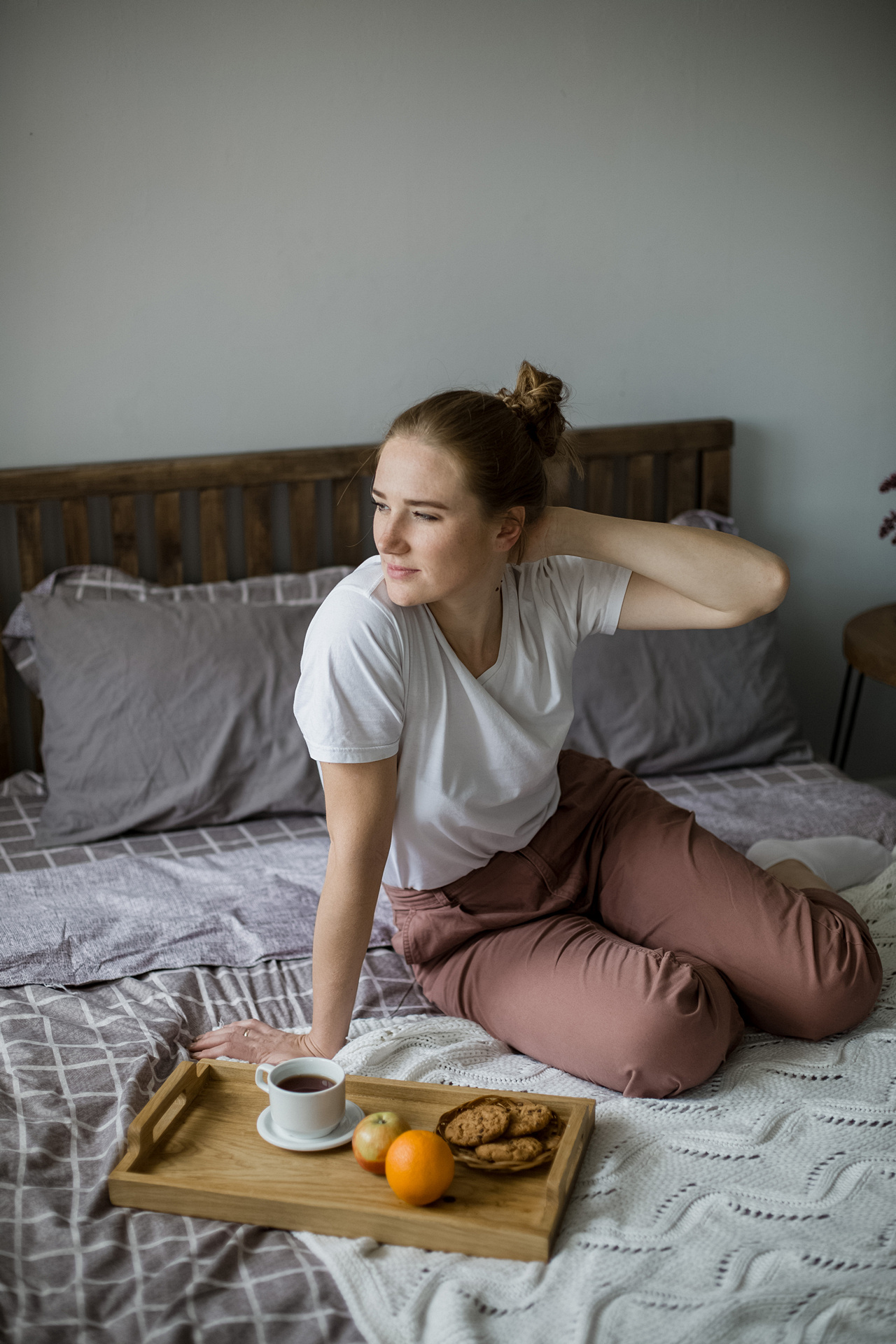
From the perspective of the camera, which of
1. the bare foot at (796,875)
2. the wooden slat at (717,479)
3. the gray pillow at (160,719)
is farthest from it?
the wooden slat at (717,479)

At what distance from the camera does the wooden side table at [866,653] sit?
7.72 feet

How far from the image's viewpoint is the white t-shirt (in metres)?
1.38

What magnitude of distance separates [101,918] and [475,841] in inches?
23.7

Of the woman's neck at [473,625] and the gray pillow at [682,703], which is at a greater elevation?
the woman's neck at [473,625]

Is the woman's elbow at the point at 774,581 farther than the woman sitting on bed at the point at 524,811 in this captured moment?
Yes

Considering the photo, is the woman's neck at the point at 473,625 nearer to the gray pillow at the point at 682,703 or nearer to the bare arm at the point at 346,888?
the bare arm at the point at 346,888

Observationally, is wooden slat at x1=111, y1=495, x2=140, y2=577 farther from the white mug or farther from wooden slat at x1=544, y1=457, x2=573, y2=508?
the white mug

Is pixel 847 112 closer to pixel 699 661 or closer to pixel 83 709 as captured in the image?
pixel 699 661

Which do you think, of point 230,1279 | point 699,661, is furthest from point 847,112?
point 230,1279

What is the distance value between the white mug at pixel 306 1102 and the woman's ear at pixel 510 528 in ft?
2.10

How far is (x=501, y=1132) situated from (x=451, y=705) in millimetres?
512

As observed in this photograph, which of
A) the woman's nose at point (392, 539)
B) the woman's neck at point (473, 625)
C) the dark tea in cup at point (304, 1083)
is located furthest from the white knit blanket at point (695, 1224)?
the woman's nose at point (392, 539)

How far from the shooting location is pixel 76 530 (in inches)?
89.7

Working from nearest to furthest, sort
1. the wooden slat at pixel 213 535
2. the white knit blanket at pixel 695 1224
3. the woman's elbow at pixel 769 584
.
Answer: the white knit blanket at pixel 695 1224
the woman's elbow at pixel 769 584
the wooden slat at pixel 213 535
